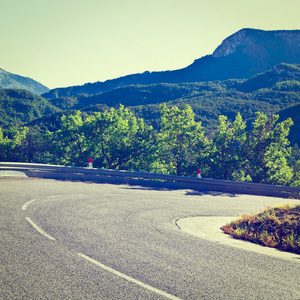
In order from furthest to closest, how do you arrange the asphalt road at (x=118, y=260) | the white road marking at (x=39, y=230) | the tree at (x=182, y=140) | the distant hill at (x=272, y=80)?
the distant hill at (x=272, y=80) → the tree at (x=182, y=140) → the white road marking at (x=39, y=230) → the asphalt road at (x=118, y=260)

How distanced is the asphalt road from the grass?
1.20 meters

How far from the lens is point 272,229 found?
7.55m

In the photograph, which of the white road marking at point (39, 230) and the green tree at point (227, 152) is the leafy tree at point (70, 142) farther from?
the white road marking at point (39, 230)

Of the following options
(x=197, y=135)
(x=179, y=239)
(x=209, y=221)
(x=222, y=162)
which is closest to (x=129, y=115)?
(x=197, y=135)

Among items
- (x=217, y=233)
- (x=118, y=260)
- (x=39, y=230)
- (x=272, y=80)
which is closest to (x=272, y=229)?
(x=217, y=233)

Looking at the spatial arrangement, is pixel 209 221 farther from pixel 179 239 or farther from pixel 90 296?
pixel 90 296

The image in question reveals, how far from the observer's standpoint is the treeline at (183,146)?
24.7 metres

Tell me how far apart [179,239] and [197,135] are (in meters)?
20.5

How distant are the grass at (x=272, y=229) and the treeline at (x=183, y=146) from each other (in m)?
16.8

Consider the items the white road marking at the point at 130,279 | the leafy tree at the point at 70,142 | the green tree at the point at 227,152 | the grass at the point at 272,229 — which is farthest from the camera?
the leafy tree at the point at 70,142

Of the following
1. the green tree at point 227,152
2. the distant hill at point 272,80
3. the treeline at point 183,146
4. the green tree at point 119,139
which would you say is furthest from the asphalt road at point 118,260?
the distant hill at point 272,80

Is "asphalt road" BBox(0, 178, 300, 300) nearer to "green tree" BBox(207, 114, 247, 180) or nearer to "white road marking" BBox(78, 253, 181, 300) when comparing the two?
"white road marking" BBox(78, 253, 181, 300)

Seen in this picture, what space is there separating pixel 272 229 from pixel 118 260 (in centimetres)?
463

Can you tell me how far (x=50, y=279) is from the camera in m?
4.31
